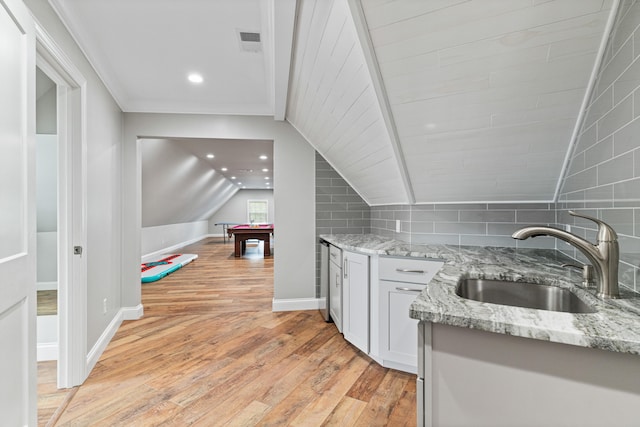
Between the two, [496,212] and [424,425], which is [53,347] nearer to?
[424,425]

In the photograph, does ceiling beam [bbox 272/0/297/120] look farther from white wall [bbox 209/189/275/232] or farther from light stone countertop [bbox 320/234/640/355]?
white wall [bbox 209/189/275/232]

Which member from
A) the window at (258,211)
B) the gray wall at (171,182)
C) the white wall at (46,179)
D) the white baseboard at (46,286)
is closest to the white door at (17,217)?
the white wall at (46,179)

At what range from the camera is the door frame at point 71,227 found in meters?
1.84

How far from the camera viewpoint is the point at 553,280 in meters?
1.16

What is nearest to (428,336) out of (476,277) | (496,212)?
(476,277)

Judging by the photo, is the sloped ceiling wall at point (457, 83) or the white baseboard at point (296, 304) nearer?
the sloped ceiling wall at point (457, 83)

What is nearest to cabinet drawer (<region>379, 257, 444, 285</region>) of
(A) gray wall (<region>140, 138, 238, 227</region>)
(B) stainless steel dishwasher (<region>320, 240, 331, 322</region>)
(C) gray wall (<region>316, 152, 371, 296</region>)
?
(B) stainless steel dishwasher (<region>320, 240, 331, 322</region>)

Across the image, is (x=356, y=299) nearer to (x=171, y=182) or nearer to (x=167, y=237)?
(x=171, y=182)

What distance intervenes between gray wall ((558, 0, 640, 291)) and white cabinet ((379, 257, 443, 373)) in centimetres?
90

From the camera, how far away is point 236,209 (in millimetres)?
12398

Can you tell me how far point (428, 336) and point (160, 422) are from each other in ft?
5.18

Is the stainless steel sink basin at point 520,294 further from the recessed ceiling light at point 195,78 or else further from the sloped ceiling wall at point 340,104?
the recessed ceiling light at point 195,78

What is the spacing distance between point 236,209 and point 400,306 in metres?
11.3

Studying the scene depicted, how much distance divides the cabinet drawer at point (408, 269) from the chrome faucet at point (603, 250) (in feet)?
3.10
